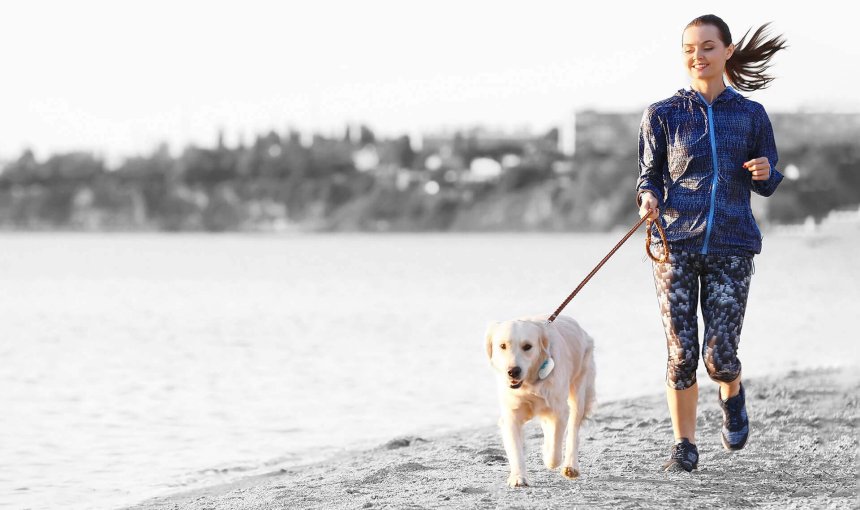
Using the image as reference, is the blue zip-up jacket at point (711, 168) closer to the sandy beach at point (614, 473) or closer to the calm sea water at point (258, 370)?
the sandy beach at point (614, 473)

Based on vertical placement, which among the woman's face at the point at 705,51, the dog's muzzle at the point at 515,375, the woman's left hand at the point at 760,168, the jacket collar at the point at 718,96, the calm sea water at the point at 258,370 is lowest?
the calm sea water at the point at 258,370

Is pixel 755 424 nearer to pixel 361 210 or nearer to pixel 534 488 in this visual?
pixel 534 488

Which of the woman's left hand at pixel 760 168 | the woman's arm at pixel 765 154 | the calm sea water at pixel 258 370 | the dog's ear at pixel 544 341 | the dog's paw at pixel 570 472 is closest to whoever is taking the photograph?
the dog's ear at pixel 544 341

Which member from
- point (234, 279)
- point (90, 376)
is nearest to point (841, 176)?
point (234, 279)

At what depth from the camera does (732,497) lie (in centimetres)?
547

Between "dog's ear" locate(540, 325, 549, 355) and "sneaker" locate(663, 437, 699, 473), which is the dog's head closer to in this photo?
"dog's ear" locate(540, 325, 549, 355)

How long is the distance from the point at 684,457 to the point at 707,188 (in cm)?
142

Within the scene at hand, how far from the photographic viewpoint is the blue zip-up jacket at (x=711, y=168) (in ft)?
18.3

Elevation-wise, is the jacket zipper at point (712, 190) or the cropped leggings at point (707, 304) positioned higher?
the jacket zipper at point (712, 190)

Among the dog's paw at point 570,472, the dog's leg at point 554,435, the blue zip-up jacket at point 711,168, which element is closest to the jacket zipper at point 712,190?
the blue zip-up jacket at point 711,168

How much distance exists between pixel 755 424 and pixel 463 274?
2164 inches

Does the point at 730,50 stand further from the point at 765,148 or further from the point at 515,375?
the point at 515,375

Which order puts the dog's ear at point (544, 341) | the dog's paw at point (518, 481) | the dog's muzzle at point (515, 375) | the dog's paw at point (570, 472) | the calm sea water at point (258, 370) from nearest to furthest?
the dog's muzzle at point (515, 375) → the dog's ear at point (544, 341) → the dog's paw at point (518, 481) → the dog's paw at point (570, 472) → the calm sea water at point (258, 370)

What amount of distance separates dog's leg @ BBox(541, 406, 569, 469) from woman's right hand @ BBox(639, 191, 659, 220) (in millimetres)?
1029
